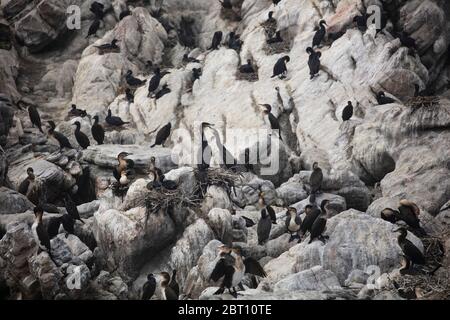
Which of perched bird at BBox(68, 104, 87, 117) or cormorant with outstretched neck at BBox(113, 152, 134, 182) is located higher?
cormorant with outstretched neck at BBox(113, 152, 134, 182)

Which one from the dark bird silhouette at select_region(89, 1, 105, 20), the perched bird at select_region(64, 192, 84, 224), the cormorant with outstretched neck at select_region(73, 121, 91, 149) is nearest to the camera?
the perched bird at select_region(64, 192, 84, 224)

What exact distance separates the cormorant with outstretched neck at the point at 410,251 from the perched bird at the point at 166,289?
454 cm

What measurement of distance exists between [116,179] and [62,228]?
223cm

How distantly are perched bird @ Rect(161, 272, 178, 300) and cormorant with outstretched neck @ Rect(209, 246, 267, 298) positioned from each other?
0.89 m

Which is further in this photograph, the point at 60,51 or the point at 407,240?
the point at 60,51

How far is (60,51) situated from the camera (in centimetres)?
2955

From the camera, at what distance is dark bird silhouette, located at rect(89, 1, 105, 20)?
2927cm

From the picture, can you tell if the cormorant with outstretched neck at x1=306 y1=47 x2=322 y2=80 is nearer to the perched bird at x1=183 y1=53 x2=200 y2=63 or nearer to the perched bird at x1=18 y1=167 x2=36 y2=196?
the perched bird at x1=183 y1=53 x2=200 y2=63

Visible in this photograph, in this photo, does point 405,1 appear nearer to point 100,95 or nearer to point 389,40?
point 389,40

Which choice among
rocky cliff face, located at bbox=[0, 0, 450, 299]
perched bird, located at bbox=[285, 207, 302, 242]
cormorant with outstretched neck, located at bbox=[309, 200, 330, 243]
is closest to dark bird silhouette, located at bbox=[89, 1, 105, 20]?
rocky cliff face, located at bbox=[0, 0, 450, 299]

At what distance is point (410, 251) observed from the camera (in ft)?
47.6

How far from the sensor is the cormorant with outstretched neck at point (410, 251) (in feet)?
47.5
